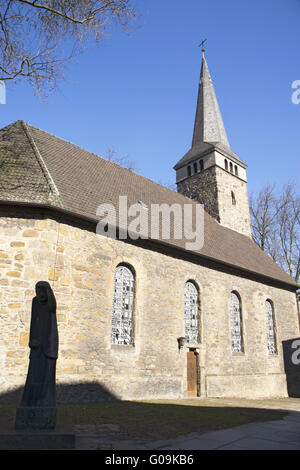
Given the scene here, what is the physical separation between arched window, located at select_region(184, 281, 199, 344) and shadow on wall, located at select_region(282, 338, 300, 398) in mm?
7671

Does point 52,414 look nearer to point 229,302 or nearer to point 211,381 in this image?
point 211,381

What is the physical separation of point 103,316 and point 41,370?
577cm

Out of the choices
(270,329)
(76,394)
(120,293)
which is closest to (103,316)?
(120,293)

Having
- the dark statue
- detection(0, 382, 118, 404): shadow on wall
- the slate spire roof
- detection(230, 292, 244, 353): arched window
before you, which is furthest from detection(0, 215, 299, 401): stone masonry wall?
the slate spire roof

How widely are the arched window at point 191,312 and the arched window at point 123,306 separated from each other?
2935mm

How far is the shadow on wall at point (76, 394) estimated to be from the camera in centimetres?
914

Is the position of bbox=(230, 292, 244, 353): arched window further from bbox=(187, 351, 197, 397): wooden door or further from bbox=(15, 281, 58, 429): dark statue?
bbox=(15, 281, 58, 429): dark statue

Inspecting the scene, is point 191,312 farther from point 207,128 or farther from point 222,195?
point 207,128

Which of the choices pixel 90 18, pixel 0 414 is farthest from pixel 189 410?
pixel 90 18

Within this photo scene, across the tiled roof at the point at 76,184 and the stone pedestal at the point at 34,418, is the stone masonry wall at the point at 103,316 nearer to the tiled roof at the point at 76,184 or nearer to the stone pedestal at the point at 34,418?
the tiled roof at the point at 76,184

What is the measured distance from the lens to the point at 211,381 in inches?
562

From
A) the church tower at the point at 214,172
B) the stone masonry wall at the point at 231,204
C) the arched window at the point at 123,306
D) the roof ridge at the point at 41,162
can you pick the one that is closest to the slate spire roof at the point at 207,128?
the church tower at the point at 214,172

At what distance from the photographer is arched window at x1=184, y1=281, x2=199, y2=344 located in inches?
563
